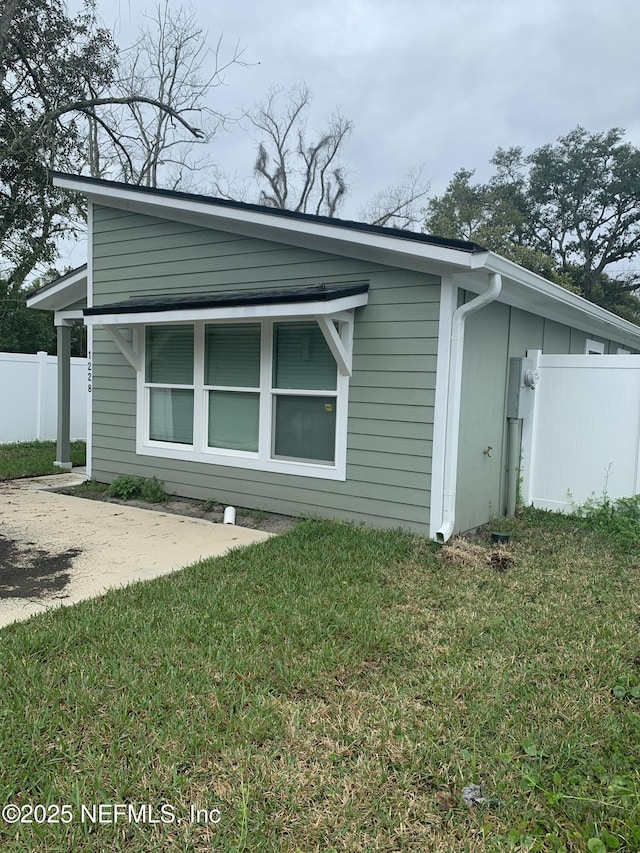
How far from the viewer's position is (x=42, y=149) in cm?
1223

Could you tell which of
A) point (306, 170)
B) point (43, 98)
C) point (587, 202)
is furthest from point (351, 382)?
point (587, 202)

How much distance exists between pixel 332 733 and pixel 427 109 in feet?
89.1

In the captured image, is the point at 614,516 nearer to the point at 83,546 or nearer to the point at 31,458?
the point at 83,546

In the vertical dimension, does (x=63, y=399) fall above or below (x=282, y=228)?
below

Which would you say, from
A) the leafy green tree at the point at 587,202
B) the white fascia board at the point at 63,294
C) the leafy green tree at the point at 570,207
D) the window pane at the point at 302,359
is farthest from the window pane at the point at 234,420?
the leafy green tree at the point at 587,202

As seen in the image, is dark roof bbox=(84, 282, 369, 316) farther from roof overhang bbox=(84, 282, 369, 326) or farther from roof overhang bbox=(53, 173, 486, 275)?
roof overhang bbox=(53, 173, 486, 275)

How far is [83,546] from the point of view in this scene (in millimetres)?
5219

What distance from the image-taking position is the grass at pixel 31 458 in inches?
346

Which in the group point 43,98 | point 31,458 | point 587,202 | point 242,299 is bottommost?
point 31,458

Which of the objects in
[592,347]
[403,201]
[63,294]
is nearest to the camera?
[63,294]

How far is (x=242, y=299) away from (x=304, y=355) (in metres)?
0.87

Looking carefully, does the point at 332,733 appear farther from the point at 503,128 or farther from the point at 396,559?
the point at 503,128

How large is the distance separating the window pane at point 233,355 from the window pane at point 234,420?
0.15 meters

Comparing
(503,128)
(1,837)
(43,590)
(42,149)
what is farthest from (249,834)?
(503,128)
